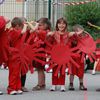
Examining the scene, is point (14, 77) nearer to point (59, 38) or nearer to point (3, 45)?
point (3, 45)

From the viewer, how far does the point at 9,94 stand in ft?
33.5

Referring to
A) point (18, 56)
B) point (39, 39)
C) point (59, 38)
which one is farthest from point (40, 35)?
point (18, 56)

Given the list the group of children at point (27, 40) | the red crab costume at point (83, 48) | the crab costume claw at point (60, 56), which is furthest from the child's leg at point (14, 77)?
the red crab costume at point (83, 48)

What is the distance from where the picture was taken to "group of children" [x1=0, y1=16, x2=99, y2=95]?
10.2 meters

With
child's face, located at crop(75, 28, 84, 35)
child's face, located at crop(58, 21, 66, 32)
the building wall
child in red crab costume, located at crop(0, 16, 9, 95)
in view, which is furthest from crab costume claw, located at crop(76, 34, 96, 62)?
the building wall

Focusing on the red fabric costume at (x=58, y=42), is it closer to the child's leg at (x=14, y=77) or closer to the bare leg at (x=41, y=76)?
the bare leg at (x=41, y=76)

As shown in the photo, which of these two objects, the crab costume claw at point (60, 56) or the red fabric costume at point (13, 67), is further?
the crab costume claw at point (60, 56)

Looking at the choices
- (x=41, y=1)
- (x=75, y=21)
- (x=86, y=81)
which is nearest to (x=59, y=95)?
(x=86, y=81)

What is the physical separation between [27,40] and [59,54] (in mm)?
778

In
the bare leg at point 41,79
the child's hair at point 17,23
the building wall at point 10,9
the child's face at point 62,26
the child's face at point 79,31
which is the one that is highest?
the building wall at point 10,9

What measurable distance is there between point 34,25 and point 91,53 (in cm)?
139

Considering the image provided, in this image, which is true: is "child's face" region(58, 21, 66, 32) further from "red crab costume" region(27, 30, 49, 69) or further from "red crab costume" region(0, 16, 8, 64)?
"red crab costume" region(0, 16, 8, 64)

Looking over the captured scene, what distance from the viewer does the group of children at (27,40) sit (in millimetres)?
10195

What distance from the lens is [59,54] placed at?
1075 centimetres
